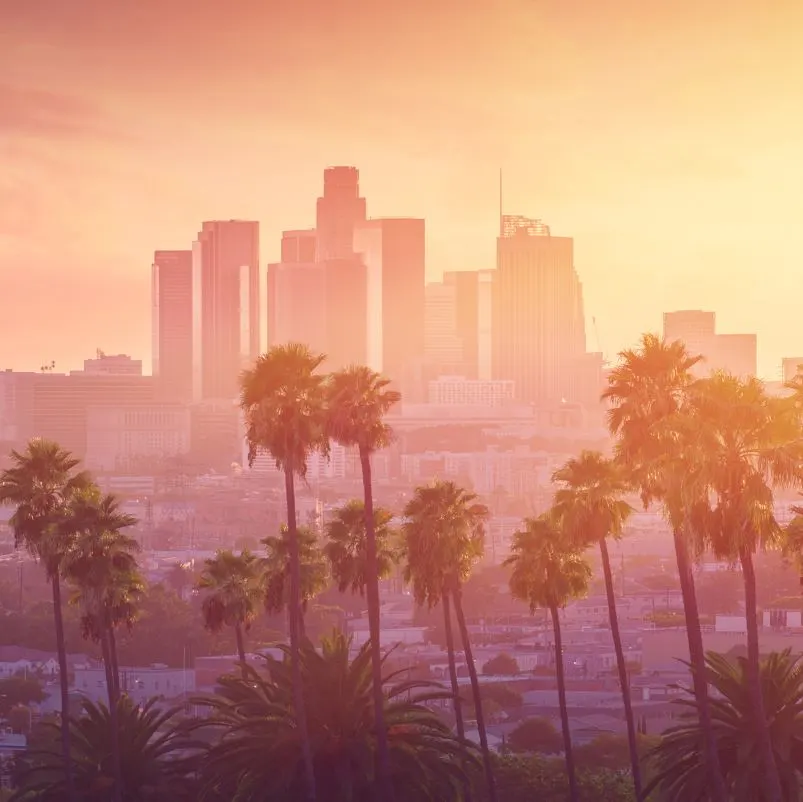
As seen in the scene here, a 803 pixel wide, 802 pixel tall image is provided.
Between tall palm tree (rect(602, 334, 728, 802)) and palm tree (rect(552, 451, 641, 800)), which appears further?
palm tree (rect(552, 451, 641, 800))

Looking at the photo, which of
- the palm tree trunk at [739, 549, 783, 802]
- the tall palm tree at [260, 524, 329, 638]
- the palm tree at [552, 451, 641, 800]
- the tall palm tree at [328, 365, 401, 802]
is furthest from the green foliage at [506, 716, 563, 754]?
the palm tree trunk at [739, 549, 783, 802]

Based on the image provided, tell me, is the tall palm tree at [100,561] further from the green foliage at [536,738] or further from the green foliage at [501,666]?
the green foliage at [501,666]

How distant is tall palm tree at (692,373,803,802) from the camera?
31.6m

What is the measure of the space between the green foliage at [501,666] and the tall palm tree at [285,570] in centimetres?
7954

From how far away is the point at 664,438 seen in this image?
33.5 metres

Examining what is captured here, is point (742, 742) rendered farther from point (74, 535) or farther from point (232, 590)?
point (232, 590)

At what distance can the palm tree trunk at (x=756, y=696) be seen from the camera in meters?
33.3

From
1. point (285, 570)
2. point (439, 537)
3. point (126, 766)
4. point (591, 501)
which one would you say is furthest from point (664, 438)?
point (285, 570)

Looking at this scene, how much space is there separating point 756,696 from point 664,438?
220 inches

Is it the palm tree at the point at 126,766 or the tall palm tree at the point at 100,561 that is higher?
the tall palm tree at the point at 100,561

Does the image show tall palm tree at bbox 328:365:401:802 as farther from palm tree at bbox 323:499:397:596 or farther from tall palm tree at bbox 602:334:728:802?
palm tree at bbox 323:499:397:596

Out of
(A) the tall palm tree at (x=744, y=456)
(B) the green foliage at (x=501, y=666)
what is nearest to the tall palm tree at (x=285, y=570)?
(A) the tall palm tree at (x=744, y=456)

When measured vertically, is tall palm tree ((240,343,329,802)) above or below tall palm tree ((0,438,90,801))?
above

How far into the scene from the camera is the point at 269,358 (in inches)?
1558
